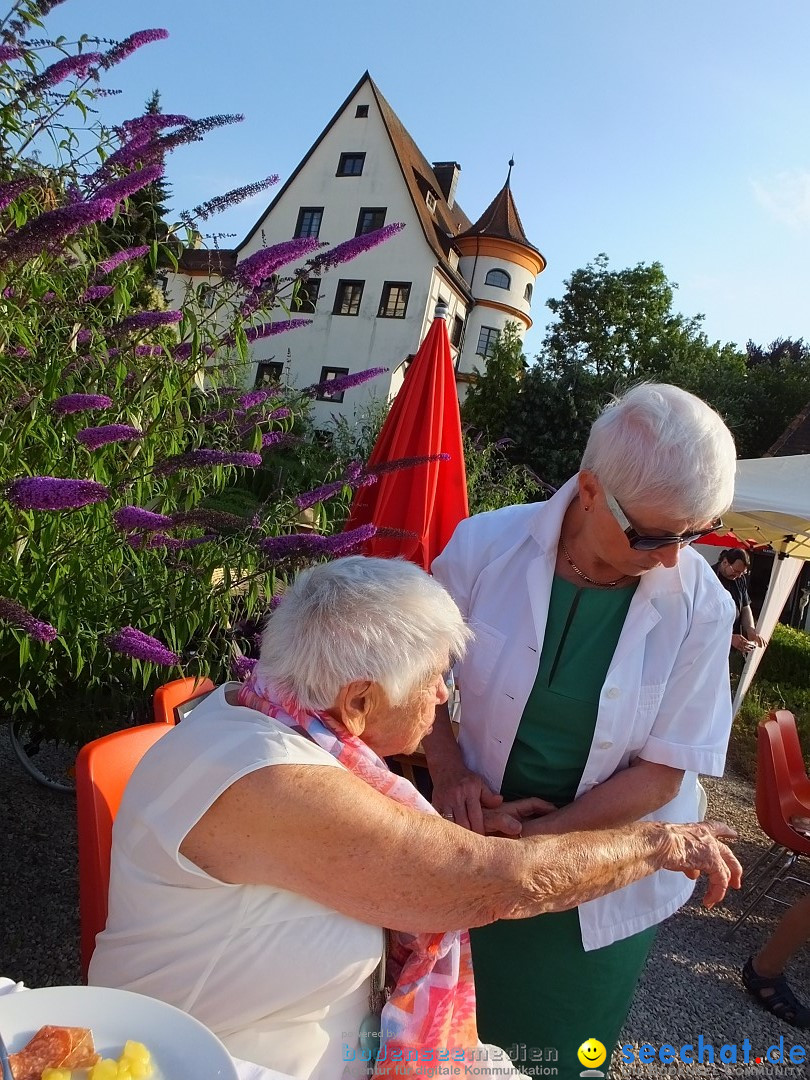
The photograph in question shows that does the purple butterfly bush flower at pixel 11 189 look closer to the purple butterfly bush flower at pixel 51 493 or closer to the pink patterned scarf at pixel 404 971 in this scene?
the purple butterfly bush flower at pixel 51 493

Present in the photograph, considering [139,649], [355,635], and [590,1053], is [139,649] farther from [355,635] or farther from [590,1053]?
[590,1053]

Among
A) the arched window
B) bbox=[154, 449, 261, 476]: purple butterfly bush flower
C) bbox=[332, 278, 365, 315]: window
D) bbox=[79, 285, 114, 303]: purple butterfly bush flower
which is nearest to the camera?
bbox=[154, 449, 261, 476]: purple butterfly bush flower

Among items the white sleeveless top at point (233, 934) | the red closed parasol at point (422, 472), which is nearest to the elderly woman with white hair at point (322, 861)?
the white sleeveless top at point (233, 934)

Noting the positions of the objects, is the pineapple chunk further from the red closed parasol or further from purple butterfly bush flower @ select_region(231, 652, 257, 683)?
the red closed parasol

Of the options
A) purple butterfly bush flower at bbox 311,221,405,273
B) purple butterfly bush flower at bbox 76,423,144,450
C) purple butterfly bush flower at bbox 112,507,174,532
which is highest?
purple butterfly bush flower at bbox 311,221,405,273

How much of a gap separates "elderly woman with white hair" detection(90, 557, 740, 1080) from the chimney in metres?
38.4

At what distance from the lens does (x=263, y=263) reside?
8.20 feet

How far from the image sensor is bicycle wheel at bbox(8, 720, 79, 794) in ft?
13.0

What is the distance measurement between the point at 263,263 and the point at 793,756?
4513 mm

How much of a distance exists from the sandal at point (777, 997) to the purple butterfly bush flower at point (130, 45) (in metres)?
4.78

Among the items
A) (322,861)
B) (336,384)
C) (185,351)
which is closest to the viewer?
(322,861)

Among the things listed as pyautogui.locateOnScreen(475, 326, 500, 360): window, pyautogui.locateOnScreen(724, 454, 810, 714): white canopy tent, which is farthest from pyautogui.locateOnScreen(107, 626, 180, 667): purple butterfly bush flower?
pyautogui.locateOnScreen(475, 326, 500, 360): window

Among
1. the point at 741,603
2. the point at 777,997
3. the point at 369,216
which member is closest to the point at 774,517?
the point at 741,603

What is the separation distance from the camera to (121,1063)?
1.09 metres
